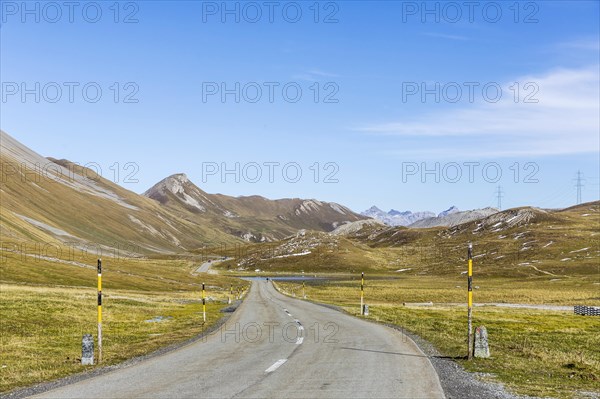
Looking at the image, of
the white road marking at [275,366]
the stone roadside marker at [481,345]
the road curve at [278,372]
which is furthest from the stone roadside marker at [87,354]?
the stone roadside marker at [481,345]

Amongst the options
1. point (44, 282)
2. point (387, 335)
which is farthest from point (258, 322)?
point (44, 282)

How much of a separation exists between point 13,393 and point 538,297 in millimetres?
102427

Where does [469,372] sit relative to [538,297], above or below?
above

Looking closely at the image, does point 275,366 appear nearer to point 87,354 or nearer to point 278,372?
point 278,372

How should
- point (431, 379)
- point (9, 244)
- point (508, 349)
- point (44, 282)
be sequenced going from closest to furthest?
point (431, 379) → point (508, 349) → point (44, 282) → point (9, 244)

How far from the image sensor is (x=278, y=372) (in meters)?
17.3

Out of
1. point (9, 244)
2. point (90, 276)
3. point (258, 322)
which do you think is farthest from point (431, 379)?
point (9, 244)

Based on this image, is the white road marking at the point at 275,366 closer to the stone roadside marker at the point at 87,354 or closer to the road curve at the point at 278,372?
the road curve at the point at 278,372

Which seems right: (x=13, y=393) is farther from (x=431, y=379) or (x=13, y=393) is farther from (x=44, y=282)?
(x=44, y=282)

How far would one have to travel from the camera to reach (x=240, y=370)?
17.7 meters

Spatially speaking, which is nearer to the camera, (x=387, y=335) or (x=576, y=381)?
(x=576, y=381)

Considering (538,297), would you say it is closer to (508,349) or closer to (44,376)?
(508,349)

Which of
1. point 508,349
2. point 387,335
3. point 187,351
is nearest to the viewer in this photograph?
point 187,351

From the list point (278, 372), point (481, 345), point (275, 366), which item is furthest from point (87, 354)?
point (481, 345)
